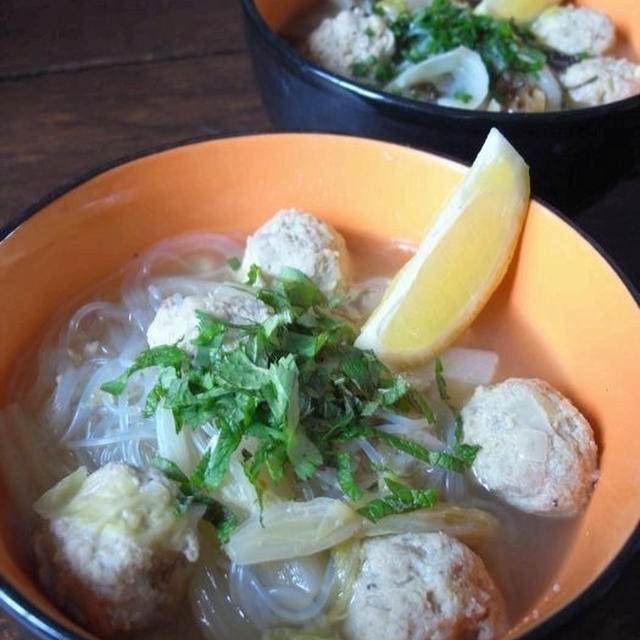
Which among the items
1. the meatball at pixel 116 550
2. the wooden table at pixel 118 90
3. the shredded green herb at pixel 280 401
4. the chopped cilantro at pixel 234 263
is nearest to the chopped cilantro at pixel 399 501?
the shredded green herb at pixel 280 401

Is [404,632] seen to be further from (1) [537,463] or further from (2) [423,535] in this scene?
(1) [537,463]

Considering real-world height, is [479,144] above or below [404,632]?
above

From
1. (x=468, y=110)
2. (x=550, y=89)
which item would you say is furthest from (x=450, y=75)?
(x=468, y=110)

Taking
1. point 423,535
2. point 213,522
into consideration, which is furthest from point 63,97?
point 423,535

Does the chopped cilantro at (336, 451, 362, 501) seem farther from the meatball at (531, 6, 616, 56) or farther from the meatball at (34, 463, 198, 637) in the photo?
the meatball at (531, 6, 616, 56)

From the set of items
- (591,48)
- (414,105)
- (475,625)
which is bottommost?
(475,625)

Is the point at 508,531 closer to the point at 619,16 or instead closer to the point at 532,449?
the point at 532,449

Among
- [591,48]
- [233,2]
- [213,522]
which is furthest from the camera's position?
[233,2]
